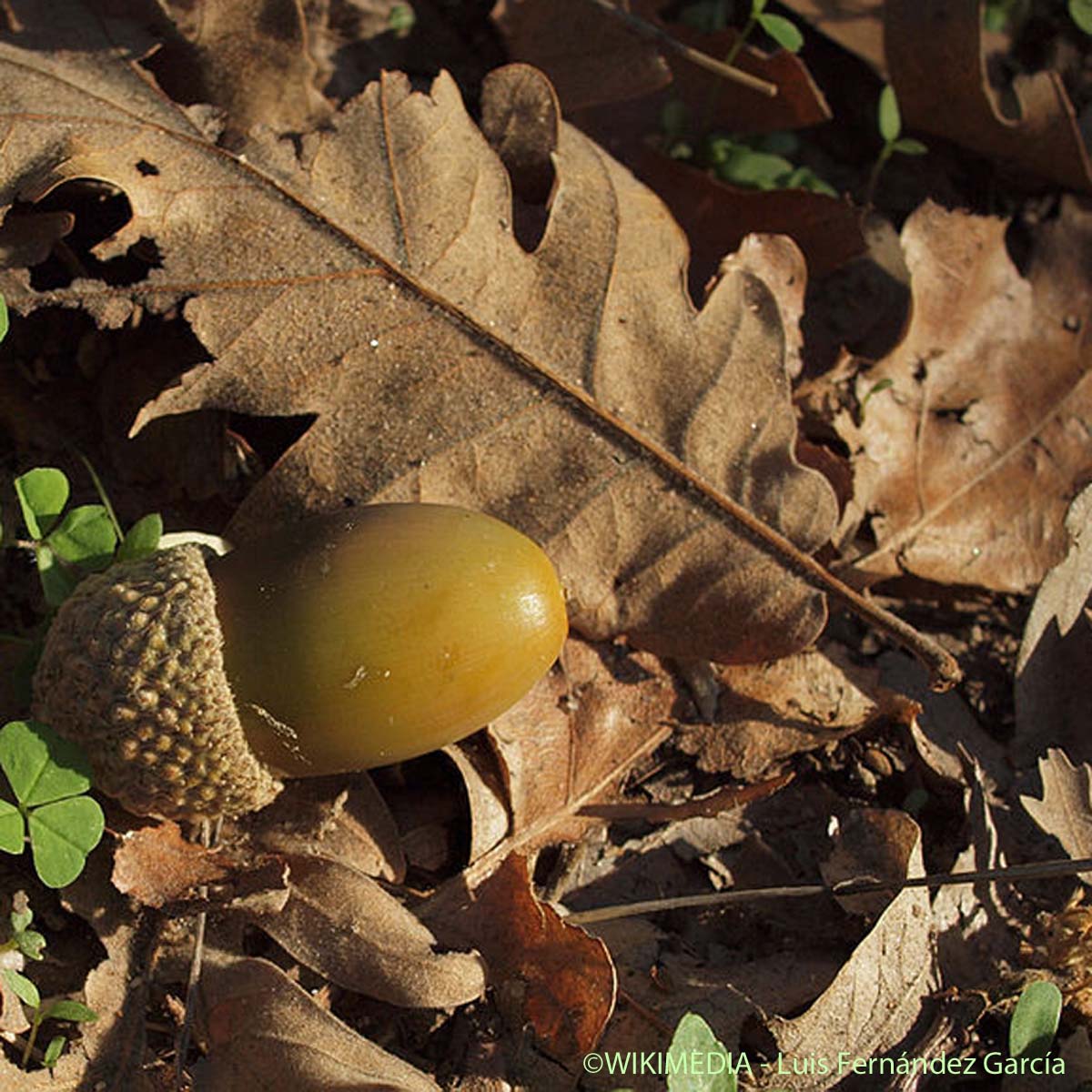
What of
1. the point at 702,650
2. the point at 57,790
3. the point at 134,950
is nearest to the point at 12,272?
the point at 57,790

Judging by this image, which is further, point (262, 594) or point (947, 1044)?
point (947, 1044)

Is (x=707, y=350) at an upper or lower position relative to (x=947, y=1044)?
upper

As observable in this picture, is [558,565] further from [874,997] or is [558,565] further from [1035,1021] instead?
[1035,1021]

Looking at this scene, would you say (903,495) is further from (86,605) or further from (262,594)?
(86,605)

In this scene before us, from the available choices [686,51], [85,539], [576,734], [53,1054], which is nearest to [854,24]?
[686,51]

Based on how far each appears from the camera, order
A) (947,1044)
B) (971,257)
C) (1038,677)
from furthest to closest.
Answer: (971,257), (1038,677), (947,1044)

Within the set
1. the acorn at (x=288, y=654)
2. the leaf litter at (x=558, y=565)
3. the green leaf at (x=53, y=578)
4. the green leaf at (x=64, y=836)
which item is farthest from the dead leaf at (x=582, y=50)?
the green leaf at (x=64, y=836)

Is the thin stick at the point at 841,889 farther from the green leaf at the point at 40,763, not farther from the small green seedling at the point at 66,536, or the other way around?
the small green seedling at the point at 66,536

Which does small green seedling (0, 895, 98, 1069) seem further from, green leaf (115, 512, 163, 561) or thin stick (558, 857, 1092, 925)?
thin stick (558, 857, 1092, 925)
